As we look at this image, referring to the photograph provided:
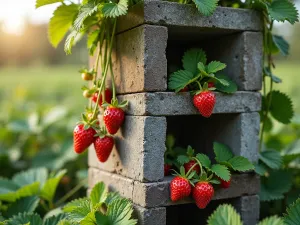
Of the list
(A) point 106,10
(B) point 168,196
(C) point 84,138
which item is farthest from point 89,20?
(B) point 168,196

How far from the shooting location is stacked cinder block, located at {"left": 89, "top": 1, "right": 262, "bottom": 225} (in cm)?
125

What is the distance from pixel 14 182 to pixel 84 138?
1.93 ft

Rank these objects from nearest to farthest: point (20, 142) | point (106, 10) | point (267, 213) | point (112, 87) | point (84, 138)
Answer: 1. point (106, 10)
2. point (84, 138)
3. point (112, 87)
4. point (267, 213)
5. point (20, 142)

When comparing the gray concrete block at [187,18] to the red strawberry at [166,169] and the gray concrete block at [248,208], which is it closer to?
the red strawberry at [166,169]

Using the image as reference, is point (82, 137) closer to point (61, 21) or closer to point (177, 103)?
point (177, 103)

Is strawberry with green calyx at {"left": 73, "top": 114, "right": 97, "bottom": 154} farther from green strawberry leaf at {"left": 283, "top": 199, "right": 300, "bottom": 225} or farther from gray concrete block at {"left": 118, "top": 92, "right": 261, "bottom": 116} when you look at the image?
green strawberry leaf at {"left": 283, "top": 199, "right": 300, "bottom": 225}

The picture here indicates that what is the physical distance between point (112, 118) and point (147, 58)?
0.21m

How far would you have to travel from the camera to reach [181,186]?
1229 millimetres

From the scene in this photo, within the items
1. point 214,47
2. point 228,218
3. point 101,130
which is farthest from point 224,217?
point 214,47

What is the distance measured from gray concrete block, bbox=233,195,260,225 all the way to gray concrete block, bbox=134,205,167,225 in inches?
11.9

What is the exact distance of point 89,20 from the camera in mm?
1388

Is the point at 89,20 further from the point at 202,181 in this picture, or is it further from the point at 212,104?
the point at 202,181

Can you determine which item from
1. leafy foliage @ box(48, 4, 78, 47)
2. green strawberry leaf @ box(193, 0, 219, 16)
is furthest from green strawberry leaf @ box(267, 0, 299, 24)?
leafy foliage @ box(48, 4, 78, 47)

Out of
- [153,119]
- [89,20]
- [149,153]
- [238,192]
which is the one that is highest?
[89,20]
